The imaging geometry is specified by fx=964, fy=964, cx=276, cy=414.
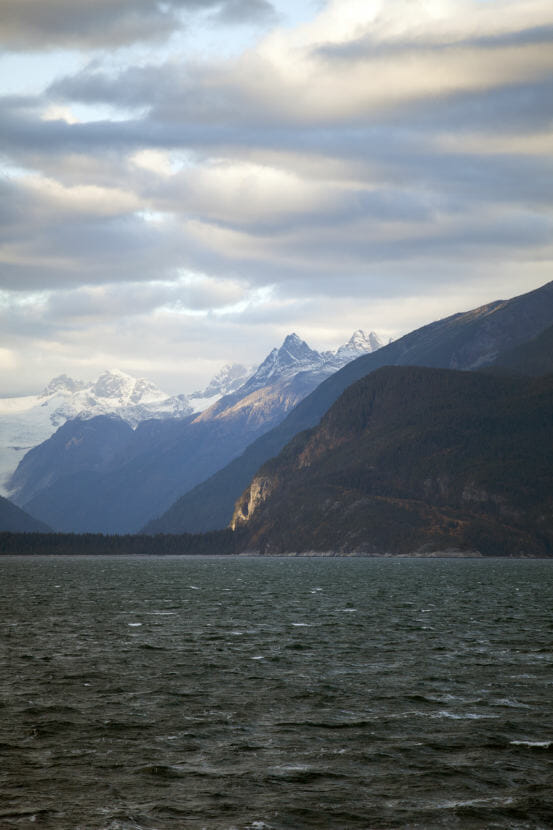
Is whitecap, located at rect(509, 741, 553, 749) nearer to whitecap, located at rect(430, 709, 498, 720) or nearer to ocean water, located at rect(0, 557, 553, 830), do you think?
ocean water, located at rect(0, 557, 553, 830)

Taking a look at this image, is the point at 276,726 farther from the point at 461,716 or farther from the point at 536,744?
the point at 536,744

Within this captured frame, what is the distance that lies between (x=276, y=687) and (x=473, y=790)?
24.0 metres

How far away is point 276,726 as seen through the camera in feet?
160

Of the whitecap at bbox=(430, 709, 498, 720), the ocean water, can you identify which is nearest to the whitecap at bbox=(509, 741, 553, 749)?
the ocean water

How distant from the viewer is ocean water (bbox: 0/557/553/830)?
34812mm

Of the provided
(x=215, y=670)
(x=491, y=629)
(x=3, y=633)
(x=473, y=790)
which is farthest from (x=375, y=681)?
(x=3, y=633)

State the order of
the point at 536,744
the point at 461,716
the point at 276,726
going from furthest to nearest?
1. the point at 461,716
2. the point at 276,726
3. the point at 536,744

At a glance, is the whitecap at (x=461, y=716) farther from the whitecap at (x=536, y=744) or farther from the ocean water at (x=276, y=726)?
the whitecap at (x=536, y=744)

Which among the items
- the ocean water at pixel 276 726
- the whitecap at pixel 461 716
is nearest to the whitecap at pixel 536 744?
the ocean water at pixel 276 726

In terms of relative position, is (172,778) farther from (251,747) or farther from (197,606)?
(197,606)

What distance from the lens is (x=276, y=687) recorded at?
197ft

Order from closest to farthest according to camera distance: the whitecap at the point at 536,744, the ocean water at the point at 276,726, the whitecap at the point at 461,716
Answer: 1. the ocean water at the point at 276,726
2. the whitecap at the point at 536,744
3. the whitecap at the point at 461,716

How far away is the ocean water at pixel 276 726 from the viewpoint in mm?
34812

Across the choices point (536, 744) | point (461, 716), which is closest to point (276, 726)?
point (461, 716)
